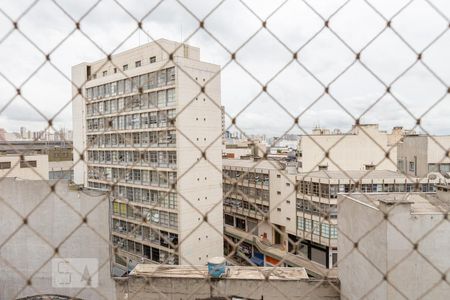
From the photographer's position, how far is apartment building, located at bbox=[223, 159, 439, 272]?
6.79m

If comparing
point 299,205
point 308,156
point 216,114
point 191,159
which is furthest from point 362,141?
point 191,159

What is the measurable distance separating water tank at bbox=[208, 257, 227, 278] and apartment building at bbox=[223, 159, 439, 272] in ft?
7.19

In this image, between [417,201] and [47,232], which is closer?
[417,201]

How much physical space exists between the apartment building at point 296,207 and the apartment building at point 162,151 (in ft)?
2.16

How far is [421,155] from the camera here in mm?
8094

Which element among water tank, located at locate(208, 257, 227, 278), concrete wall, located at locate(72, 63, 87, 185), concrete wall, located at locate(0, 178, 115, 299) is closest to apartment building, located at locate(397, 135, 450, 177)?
water tank, located at locate(208, 257, 227, 278)

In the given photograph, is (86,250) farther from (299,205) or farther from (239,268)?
(299,205)

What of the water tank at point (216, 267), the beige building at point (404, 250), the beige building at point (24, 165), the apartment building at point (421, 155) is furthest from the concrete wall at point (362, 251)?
the beige building at point (24, 165)

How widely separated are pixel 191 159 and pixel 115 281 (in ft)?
10.9

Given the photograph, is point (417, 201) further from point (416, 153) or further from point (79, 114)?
point (79, 114)

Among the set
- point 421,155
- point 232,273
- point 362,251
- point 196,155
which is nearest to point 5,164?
point 196,155

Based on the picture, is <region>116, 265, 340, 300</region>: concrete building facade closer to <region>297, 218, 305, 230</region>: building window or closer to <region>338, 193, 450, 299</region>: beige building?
<region>338, 193, 450, 299</region>: beige building

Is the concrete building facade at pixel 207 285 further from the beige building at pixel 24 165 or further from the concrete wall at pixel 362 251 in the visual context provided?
the beige building at pixel 24 165

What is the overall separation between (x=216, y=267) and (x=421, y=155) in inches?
258
